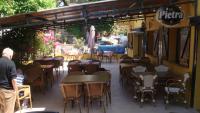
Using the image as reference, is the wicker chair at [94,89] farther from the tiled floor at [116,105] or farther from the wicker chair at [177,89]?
the wicker chair at [177,89]

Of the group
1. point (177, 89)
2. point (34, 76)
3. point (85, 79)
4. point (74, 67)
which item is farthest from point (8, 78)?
point (74, 67)

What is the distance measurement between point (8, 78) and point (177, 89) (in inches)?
197

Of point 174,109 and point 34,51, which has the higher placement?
point 34,51

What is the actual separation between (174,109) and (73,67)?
521cm

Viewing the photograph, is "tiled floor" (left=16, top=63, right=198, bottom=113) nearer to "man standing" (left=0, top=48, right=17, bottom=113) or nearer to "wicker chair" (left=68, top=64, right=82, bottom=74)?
"wicker chair" (left=68, top=64, right=82, bottom=74)

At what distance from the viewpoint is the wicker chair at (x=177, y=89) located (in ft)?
34.6

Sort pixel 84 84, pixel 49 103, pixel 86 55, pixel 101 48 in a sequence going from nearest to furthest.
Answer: pixel 84 84 → pixel 49 103 → pixel 86 55 → pixel 101 48

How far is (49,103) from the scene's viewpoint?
455 inches

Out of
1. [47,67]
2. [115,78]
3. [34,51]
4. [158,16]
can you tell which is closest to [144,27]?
[115,78]

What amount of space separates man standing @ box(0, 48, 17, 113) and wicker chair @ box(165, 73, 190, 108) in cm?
471

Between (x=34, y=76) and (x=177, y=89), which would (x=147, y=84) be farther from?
(x=34, y=76)

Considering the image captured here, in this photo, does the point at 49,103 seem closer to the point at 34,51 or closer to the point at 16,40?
the point at 16,40

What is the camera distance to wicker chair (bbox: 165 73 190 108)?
10.5 m

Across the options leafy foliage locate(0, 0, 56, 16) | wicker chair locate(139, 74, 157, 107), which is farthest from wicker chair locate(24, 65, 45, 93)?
wicker chair locate(139, 74, 157, 107)
